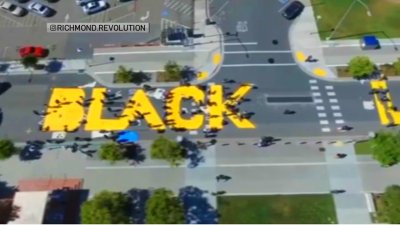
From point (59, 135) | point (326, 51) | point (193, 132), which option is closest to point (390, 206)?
point (193, 132)

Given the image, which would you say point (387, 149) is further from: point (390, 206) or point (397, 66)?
point (397, 66)

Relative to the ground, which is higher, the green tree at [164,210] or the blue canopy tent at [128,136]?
the blue canopy tent at [128,136]

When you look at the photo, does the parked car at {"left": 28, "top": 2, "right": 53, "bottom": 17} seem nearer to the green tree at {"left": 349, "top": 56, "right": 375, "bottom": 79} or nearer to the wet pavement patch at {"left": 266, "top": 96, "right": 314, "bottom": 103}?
the wet pavement patch at {"left": 266, "top": 96, "right": 314, "bottom": 103}

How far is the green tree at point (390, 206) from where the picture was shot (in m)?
59.6

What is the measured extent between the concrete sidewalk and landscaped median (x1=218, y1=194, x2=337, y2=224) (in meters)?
20.6

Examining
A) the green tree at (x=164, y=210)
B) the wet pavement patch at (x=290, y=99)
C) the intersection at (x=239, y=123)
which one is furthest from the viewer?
the wet pavement patch at (x=290, y=99)

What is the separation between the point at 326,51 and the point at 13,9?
50873 millimetres

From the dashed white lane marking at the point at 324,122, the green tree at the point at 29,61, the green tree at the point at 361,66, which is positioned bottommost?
the dashed white lane marking at the point at 324,122

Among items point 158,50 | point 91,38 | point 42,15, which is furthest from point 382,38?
point 42,15

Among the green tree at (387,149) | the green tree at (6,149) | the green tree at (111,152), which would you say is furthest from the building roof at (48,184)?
the green tree at (387,149)

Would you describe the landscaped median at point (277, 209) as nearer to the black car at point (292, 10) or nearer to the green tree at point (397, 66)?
the green tree at point (397, 66)

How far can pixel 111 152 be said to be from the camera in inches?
2616

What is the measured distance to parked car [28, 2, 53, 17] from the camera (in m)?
84.8

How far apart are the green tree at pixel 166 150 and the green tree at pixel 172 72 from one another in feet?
40.0
